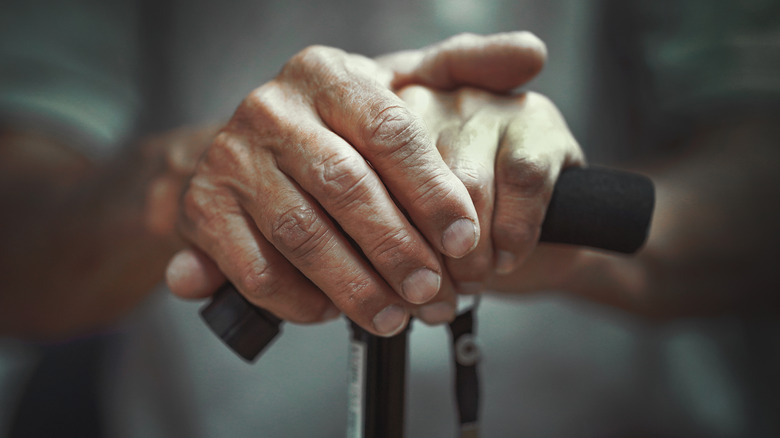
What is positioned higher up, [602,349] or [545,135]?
[545,135]

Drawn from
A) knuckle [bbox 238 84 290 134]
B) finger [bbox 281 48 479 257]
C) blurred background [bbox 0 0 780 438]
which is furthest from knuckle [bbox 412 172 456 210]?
blurred background [bbox 0 0 780 438]

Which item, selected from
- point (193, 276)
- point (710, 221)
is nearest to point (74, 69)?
point (193, 276)

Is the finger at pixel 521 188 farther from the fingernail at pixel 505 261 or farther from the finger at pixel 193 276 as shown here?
the finger at pixel 193 276

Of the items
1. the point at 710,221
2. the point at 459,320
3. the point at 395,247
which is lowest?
the point at 710,221

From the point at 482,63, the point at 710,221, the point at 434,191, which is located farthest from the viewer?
the point at 710,221

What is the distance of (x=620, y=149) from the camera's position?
76 cm

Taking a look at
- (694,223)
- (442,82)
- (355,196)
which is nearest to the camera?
(355,196)

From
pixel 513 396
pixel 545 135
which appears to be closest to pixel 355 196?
pixel 545 135

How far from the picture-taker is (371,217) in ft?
0.95

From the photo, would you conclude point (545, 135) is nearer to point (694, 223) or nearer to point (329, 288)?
point (329, 288)

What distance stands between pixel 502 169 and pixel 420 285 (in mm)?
104

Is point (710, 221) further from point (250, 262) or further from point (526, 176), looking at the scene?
point (250, 262)

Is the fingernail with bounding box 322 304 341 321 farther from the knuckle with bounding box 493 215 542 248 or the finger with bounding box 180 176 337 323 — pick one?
the knuckle with bounding box 493 215 542 248

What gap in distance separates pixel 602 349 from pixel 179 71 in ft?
2.42
